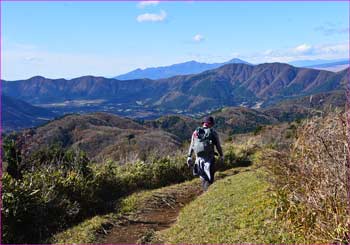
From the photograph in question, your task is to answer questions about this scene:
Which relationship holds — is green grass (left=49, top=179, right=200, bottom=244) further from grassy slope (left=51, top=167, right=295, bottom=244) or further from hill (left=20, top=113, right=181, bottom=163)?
hill (left=20, top=113, right=181, bottom=163)

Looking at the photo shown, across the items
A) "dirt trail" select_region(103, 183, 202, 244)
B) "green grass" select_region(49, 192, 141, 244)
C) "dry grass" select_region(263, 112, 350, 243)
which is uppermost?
"dry grass" select_region(263, 112, 350, 243)

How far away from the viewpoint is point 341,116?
5.76m

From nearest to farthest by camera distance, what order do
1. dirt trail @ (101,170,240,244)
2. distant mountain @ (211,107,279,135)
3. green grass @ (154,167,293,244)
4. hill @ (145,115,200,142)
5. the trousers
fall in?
1. green grass @ (154,167,293,244)
2. dirt trail @ (101,170,240,244)
3. the trousers
4. hill @ (145,115,200,142)
5. distant mountain @ (211,107,279,135)

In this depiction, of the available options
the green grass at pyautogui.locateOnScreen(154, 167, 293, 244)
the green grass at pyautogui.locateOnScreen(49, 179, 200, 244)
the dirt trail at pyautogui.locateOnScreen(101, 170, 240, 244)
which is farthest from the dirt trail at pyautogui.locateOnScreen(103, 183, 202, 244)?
the green grass at pyautogui.locateOnScreen(154, 167, 293, 244)

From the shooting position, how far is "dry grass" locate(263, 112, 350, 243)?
5.36 meters

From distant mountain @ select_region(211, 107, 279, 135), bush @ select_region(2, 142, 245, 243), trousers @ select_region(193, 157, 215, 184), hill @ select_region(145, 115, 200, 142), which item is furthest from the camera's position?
distant mountain @ select_region(211, 107, 279, 135)

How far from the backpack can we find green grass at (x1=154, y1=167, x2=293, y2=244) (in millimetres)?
994

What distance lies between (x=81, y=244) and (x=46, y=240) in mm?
957

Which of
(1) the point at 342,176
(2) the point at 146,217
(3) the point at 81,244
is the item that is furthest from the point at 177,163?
(1) the point at 342,176

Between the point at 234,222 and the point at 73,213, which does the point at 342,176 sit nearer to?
the point at 234,222

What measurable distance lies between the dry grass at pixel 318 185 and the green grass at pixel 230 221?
0.34m

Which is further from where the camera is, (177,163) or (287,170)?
(177,163)

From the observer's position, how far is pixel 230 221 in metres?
7.55

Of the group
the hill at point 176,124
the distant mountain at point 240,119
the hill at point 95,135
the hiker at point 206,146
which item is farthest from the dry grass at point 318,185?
the distant mountain at point 240,119
